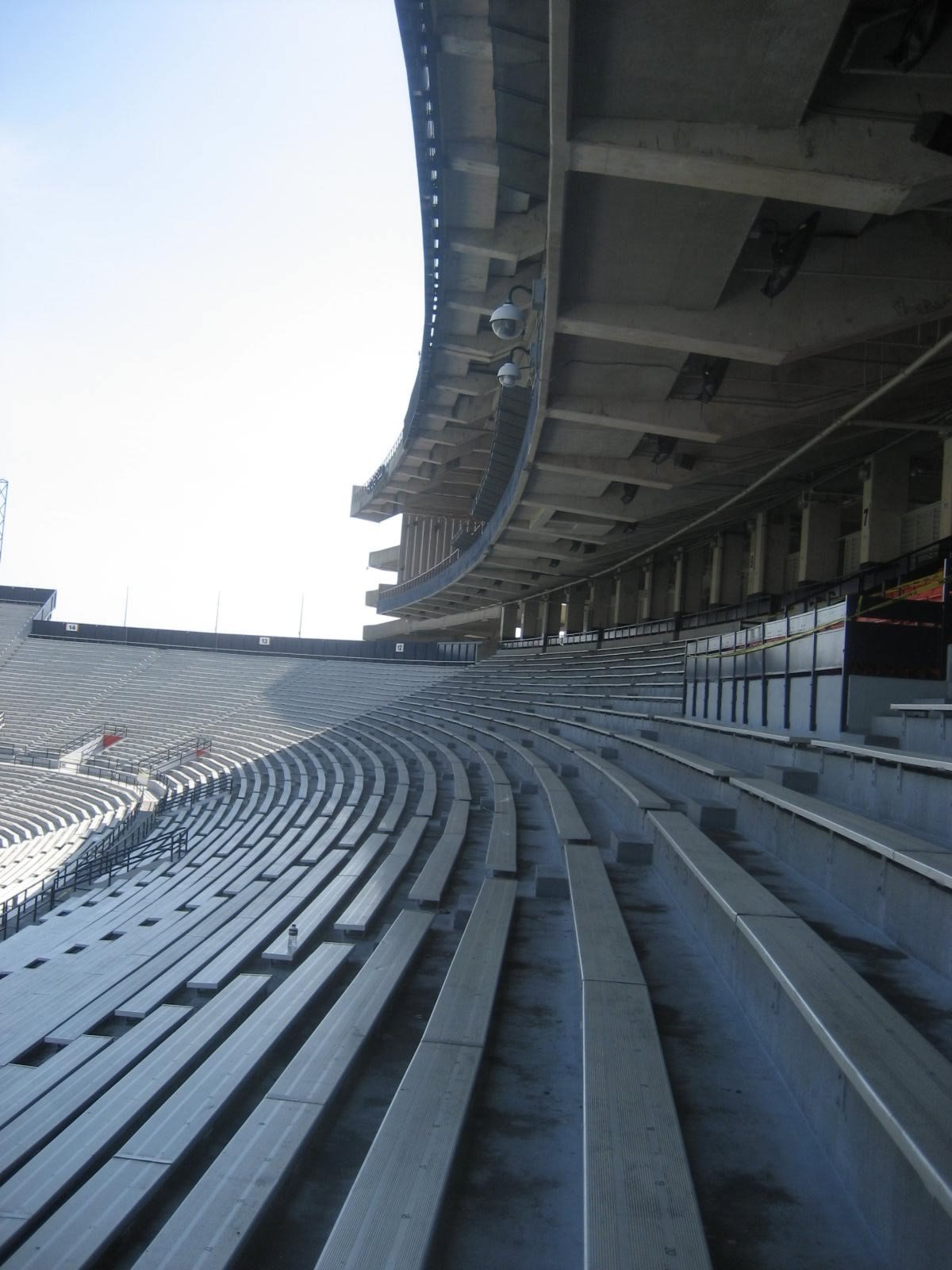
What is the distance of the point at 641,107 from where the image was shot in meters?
5.68

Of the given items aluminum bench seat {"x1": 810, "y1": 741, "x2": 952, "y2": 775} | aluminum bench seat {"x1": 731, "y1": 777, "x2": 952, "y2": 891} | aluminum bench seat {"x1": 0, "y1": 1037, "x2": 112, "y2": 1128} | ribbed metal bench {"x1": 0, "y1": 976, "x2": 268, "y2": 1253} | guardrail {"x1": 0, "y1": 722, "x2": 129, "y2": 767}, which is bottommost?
guardrail {"x1": 0, "y1": 722, "x2": 129, "y2": 767}

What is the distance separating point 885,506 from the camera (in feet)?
44.8

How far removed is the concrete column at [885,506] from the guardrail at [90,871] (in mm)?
10518

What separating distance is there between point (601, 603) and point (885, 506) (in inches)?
515

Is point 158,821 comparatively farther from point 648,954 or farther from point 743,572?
point 648,954

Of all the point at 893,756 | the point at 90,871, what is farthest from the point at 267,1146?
the point at 90,871

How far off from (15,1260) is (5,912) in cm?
873

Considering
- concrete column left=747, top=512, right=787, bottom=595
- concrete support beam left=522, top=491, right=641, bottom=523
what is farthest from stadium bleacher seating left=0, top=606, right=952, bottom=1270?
concrete column left=747, top=512, right=787, bottom=595

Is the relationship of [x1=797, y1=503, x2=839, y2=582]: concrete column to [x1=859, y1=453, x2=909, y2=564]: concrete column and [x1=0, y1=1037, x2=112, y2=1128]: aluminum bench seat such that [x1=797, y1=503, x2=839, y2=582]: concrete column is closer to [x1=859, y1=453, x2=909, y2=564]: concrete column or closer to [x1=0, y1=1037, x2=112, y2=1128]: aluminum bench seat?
[x1=859, y1=453, x2=909, y2=564]: concrete column

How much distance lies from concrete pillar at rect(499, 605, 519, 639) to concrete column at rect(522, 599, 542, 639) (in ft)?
2.91

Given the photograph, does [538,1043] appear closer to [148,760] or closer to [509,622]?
[148,760]

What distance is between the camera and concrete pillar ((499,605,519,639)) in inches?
1302

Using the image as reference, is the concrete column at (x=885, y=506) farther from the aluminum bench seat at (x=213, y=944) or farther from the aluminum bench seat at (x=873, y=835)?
the aluminum bench seat at (x=213, y=944)

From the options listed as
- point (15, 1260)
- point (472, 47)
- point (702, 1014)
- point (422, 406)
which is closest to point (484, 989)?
point (702, 1014)
